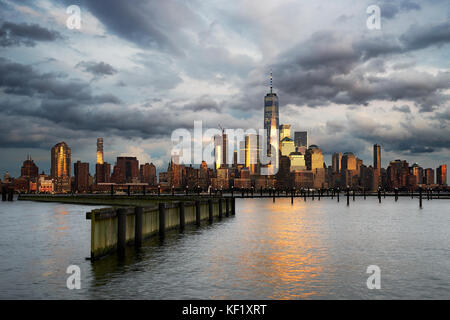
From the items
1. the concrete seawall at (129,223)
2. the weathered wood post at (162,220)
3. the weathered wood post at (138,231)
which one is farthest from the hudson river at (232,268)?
the weathered wood post at (162,220)

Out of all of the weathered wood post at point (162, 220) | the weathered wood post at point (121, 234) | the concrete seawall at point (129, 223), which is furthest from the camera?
the weathered wood post at point (162, 220)

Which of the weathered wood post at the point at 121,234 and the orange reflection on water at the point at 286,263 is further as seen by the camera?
the weathered wood post at the point at 121,234

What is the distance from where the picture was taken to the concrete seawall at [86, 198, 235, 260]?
83.3ft

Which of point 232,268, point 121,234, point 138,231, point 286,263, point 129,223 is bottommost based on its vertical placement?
point 286,263

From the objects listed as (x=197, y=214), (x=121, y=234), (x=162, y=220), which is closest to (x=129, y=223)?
(x=121, y=234)

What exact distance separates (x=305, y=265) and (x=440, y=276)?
7248 mm

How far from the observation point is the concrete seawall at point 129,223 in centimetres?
2540

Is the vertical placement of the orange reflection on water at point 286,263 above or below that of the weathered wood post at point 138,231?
below

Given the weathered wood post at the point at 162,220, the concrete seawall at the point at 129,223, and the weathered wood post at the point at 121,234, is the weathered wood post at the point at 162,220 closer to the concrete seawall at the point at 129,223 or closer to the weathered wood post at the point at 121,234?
the concrete seawall at the point at 129,223

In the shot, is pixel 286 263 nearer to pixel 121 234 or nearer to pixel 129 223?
pixel 121 234

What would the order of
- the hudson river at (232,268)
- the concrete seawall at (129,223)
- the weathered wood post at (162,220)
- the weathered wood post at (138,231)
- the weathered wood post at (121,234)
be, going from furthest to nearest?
1. the weathered wood post at (162,220)
2. the weathered wood post at (138,231)
3. the weathered wood post at (121,234)
4. the concrete seawall at (129,223)
5. the hudson river at (232,268)

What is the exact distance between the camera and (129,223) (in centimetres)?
3166

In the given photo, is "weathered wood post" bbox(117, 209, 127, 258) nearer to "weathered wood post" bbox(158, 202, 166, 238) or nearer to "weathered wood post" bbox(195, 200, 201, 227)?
"weathered wood post" bbox(158, 202, 166, 238)

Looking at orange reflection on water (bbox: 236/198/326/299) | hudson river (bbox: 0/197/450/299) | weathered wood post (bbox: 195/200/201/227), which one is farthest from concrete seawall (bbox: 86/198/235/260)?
orange reflection on water (bbox: 236/198/326/299)
